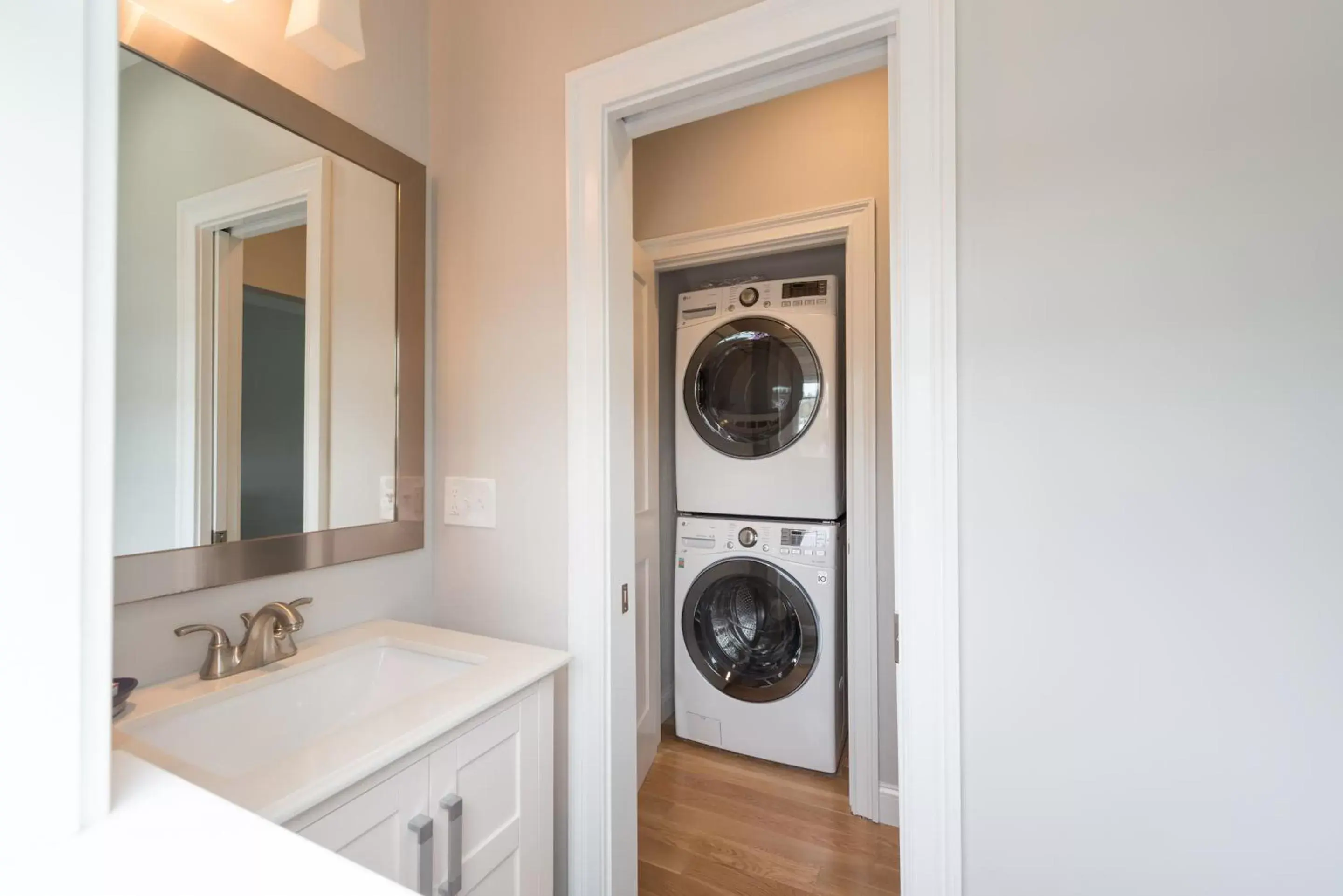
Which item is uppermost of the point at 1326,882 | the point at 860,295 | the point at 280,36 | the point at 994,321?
the point at 280,36

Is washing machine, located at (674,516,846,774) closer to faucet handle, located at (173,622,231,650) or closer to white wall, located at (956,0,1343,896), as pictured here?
white wall, located at (956,0,1343,896)

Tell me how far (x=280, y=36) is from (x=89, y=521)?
1219 mm

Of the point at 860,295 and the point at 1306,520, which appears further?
the point at 860,295

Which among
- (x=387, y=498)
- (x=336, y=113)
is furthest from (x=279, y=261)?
(x=387, y=498)

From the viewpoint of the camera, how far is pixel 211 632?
40.8 inches

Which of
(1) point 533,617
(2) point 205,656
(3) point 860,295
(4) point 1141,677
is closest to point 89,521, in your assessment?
(2) point 205,656

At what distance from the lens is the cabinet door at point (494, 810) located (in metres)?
0.89

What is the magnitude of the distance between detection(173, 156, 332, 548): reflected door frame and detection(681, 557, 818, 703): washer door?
159cm

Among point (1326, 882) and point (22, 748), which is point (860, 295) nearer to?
point (1326, 882)

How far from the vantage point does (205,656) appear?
3.43ft

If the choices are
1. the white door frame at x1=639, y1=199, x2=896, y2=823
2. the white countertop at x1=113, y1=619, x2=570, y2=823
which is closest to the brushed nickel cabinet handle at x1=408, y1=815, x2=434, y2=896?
the white countertop at x1=113, y1=619, x2=570, y2=823

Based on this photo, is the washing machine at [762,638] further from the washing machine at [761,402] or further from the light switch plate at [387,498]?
the light switch plate at [387,498]

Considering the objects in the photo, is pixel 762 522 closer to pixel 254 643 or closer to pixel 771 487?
pixel 771 487

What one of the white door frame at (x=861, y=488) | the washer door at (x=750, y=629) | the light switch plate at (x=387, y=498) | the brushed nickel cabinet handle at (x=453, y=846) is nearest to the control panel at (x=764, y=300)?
the white door frame at (x=861, y=488)
